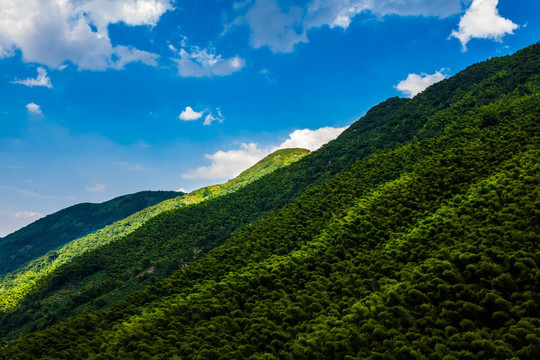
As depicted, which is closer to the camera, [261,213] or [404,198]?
[404,198]

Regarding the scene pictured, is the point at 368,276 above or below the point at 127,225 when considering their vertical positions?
below

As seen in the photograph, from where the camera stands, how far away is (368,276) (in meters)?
26.2

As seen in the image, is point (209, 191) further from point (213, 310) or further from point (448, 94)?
point (213, 310)

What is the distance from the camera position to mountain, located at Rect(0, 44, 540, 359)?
688 inches

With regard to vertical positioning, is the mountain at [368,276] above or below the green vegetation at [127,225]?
below

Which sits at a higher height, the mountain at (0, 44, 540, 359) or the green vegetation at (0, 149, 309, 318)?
the green vegetation at (0, 149, 309, 318)

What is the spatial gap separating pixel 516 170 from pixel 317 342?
2904 centimetres

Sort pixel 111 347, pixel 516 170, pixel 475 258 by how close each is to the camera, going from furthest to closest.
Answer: pixel 516 170 < pixel 111 347 < pixel 475 258

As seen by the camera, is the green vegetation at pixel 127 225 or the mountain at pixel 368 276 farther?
the green vegetation at pixel 127 225

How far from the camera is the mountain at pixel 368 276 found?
1748 centimetres

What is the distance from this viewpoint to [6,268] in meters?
→ 172

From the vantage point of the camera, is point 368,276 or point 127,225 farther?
point 127,225

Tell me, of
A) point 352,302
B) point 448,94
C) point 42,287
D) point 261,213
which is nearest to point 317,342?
point 352,302

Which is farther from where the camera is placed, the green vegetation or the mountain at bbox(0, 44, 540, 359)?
the green vegetation
